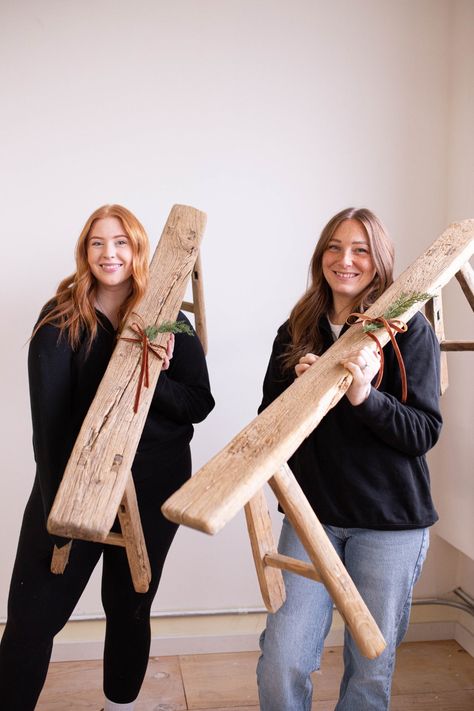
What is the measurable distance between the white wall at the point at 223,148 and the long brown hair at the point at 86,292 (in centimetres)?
73

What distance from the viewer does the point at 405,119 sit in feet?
9.34

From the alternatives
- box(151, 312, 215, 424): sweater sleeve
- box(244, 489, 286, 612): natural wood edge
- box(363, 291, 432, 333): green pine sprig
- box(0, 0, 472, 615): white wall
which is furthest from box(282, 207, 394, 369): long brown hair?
box(0, 0, 472, 615): white wall

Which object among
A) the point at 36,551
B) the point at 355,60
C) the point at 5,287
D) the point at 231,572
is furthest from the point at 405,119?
the point at 36,551

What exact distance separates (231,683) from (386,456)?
1.33m

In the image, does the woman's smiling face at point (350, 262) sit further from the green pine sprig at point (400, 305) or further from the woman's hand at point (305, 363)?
the woman's hand at point (305, 363)

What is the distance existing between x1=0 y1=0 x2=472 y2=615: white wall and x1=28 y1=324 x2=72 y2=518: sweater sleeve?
2.72 ft

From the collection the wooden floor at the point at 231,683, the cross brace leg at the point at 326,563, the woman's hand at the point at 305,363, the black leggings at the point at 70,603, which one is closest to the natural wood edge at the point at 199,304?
the black leggings at the point at 70,603

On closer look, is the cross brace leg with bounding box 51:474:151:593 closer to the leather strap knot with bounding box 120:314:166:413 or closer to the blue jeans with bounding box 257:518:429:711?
the leather strap knot with bounding box 120:314:166:413

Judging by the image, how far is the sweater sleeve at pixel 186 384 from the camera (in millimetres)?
2082

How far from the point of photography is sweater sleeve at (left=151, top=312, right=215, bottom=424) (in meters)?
2.08

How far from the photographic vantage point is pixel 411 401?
1770mm

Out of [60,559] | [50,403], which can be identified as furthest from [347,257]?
[60,559]

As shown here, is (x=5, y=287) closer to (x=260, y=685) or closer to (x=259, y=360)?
(x=259, y=360)

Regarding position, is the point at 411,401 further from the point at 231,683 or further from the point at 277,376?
the point at 231,683
